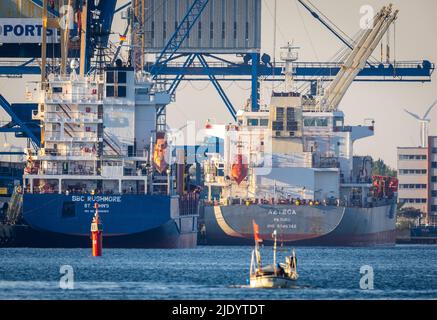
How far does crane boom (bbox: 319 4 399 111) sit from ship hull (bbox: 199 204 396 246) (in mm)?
15188

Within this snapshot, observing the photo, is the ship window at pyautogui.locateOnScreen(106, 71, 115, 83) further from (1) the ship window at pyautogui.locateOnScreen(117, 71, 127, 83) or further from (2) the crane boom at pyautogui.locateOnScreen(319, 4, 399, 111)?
(2) the crane boom at pyautogui.locateOnScreen(319, 4, 399, 111)

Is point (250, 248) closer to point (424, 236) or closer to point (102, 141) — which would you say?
point (102, 141)

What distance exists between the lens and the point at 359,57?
128 m

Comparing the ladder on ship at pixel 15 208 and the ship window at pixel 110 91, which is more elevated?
the ship window at pixel 110 91

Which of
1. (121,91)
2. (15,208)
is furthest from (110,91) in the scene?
(15,208)

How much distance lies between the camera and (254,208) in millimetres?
110375

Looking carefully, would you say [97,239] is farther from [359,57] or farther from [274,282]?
[359,57]

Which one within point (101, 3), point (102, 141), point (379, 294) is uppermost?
point (101, 3)

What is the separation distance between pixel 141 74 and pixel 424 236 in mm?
41960

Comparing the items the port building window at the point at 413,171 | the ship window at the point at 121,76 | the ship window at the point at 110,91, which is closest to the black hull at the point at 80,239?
the ship window at the point at 110,91

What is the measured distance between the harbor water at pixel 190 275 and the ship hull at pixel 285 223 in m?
9.98

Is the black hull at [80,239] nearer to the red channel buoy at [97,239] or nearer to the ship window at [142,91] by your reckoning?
the red channel buoy at [97,239]

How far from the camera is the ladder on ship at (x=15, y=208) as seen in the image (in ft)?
324

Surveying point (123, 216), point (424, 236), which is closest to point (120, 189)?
point (123, 216)
